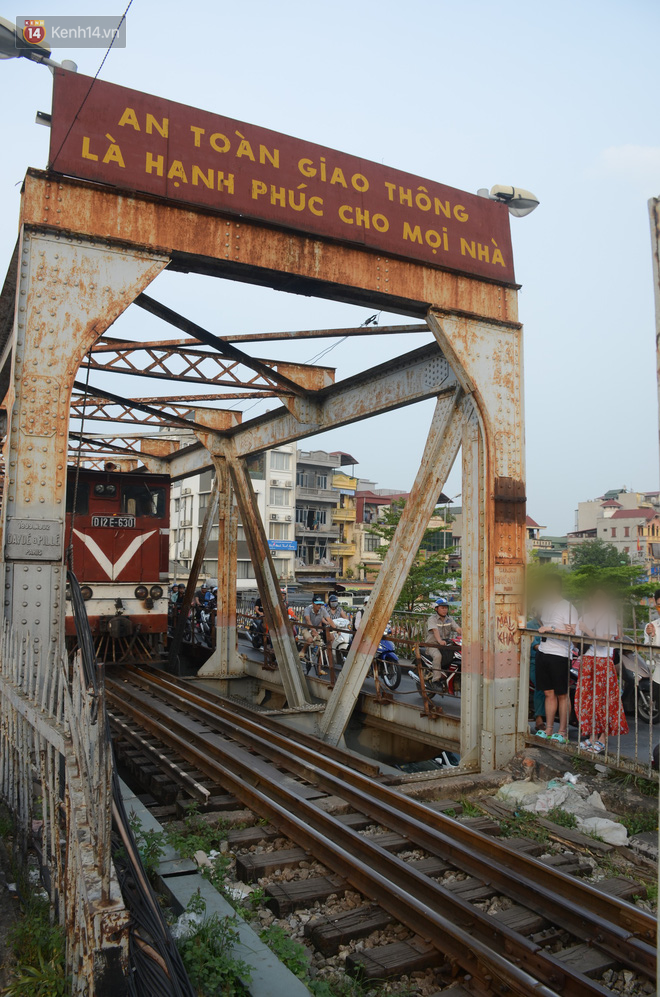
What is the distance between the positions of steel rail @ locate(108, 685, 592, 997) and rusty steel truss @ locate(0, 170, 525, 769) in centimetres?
230

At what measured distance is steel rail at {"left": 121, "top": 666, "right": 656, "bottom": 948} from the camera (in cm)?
418

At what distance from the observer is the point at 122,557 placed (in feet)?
48.5

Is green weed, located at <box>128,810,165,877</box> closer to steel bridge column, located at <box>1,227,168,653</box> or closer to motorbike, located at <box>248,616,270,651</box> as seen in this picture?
steel bridge column, located at <box>1,227,168,653</box>

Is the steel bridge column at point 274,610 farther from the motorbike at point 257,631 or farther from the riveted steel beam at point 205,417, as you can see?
the motorbike at point 257,631

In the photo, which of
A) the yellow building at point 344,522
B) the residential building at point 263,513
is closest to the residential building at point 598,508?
the yellow building at point 344,522

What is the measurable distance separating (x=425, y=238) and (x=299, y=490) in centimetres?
5016

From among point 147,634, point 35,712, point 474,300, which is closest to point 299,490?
point 147,634

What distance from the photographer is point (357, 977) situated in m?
3.84

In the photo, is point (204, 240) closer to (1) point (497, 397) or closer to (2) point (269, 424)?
(1) point (497, 397)

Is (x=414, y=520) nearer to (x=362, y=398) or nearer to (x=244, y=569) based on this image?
(x=362, y=398)

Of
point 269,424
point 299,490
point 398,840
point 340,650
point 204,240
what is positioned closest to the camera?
point 398,840

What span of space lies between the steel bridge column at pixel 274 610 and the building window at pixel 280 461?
4257 centimetres

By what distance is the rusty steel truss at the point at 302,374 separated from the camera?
19.8 ft

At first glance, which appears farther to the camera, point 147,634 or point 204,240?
point 147,634
